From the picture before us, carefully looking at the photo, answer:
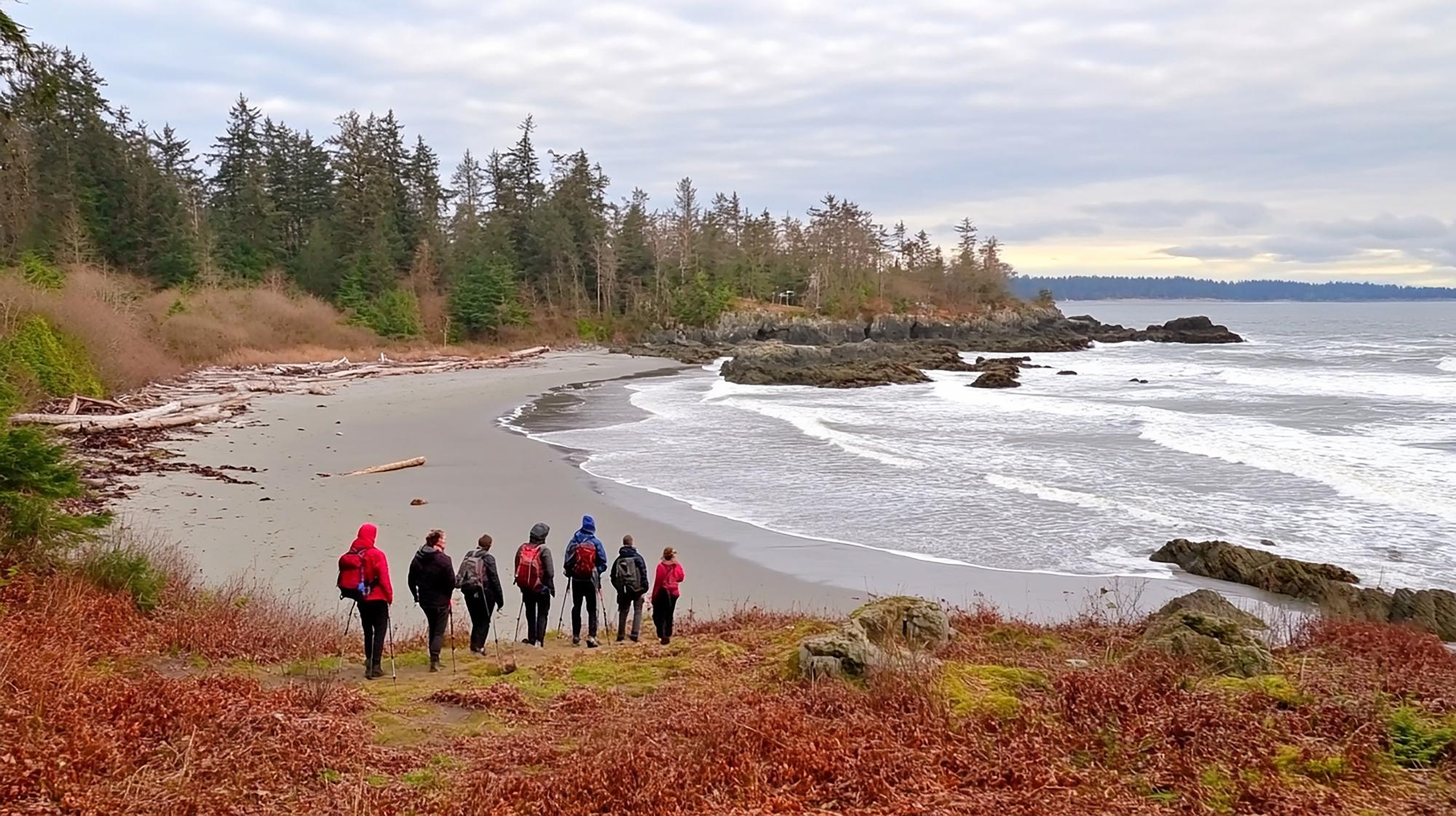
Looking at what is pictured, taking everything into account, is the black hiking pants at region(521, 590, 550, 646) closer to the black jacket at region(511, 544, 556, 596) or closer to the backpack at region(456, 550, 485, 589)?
the black jacket at region(511, 544, 556, 596)

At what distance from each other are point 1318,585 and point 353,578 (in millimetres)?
12180

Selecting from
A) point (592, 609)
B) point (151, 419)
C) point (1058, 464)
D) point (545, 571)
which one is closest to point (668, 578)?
point (592, 609)

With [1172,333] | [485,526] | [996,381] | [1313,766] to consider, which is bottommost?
[485,526]

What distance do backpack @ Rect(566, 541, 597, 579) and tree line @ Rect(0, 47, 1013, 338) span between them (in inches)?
1438

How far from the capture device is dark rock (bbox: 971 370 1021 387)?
43.2 m

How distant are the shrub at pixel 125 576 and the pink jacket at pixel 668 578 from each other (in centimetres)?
496

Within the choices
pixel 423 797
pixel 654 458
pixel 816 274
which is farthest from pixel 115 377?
pixel 816 274

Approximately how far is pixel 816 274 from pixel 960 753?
8064cm

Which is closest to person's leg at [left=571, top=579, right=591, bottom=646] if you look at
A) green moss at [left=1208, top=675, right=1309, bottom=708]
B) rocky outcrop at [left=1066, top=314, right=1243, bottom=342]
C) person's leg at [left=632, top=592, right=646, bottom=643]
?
person's leg at [left=632, top=592, right=646, bottom=643]

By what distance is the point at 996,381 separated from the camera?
43.6m

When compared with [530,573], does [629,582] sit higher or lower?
lower

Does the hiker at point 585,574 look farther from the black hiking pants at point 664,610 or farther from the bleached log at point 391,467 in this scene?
the bleached log at point 391,467

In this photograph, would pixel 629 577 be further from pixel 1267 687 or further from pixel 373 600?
pixel 1267 687

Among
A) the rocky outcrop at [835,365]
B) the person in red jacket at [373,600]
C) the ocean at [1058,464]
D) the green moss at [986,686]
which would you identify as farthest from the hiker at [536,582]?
the rocky outcrop at [835,365]
